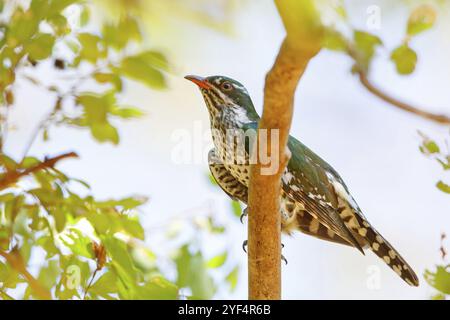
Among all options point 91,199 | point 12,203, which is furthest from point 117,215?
point 12,203

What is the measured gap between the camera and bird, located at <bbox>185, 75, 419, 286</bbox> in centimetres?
412

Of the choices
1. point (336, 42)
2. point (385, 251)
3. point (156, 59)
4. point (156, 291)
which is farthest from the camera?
point (385, 251)

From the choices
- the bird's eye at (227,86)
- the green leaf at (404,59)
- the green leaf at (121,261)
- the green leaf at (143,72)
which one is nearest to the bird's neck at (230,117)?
the bird's eye at (227,86)

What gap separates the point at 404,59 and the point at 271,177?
4.56 ft

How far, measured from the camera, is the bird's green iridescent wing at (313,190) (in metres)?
4.02

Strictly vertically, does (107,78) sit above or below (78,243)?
above

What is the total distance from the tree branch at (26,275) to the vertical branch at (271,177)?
984 mm

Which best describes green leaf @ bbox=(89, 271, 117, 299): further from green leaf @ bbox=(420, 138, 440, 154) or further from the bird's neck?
the bird's neck

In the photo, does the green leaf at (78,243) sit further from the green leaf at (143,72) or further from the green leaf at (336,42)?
the green leaf at (336,42)

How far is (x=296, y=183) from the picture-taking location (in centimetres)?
418

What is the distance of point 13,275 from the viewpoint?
8.22ft

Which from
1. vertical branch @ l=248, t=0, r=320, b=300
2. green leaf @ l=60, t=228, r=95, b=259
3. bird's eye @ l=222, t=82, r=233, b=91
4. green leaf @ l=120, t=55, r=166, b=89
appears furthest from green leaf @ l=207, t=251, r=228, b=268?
bird's eye @ l=222, t=82, r=233, b=91

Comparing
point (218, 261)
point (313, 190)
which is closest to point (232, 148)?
point (313, 190)

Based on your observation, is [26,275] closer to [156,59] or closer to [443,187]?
[156,59]
